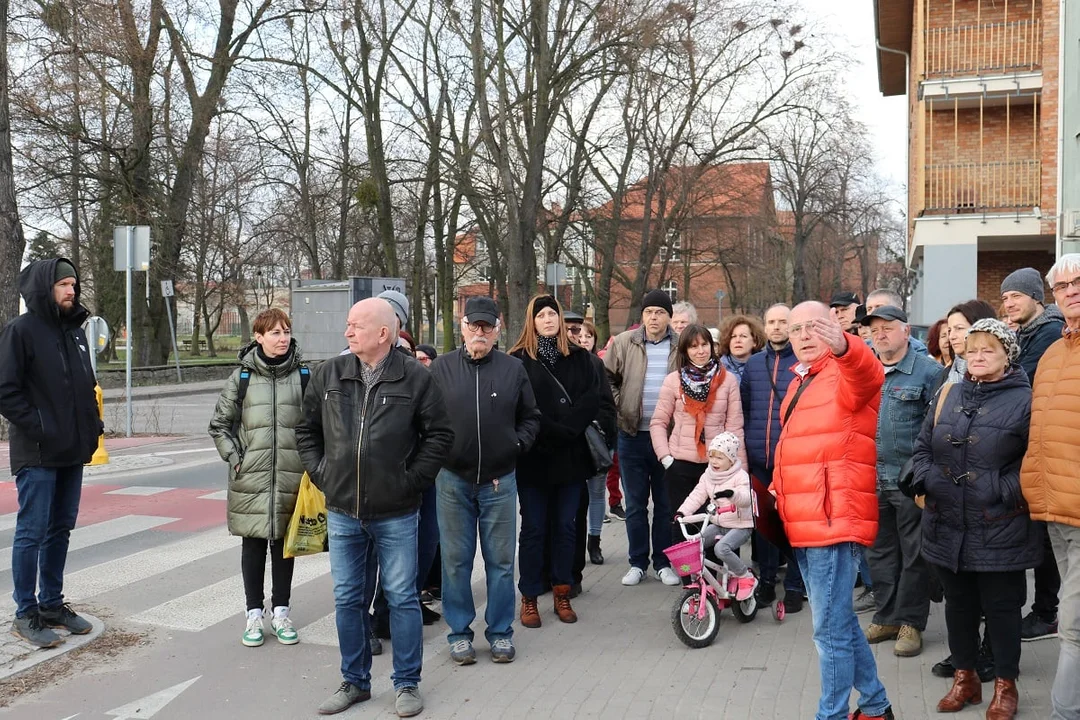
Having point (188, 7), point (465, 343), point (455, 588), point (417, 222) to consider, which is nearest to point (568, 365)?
point (465, 343)

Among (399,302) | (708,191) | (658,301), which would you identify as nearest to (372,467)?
(399,302)

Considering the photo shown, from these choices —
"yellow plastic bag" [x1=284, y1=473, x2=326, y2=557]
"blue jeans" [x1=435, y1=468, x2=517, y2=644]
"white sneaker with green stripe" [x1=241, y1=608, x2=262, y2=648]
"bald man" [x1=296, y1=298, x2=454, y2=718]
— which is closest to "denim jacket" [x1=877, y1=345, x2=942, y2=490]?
"blue jeans" [x1=435, y1=468, x2=517, y2=644]

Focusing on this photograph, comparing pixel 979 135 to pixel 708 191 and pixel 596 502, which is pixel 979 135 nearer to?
pixel 708 191

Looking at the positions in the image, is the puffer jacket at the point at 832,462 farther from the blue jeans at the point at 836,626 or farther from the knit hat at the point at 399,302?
the knit hat at the point at 399,302

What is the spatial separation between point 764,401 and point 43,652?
181 inches

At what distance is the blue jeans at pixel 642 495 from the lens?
7.43 m

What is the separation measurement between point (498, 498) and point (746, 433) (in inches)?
79.0

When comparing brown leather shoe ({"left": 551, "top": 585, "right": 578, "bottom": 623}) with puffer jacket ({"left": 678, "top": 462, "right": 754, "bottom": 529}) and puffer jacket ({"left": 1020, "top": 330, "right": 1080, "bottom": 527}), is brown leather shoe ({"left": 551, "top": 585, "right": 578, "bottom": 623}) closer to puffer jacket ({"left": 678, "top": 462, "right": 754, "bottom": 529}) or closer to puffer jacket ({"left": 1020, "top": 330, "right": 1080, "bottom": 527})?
puffer jacket ({"left": 678, "top": 462, "right": 754, "bottom": 529})

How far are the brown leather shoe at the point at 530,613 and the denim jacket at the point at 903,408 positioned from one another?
2.22 m

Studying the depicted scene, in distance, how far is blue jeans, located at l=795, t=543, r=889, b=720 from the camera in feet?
14.2

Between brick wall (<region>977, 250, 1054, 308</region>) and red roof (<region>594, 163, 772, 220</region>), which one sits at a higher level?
red roof (<region>594, 163, 772, 220</region>)

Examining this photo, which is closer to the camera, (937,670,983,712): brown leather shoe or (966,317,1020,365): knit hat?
(966,317,1020,365): knit hat

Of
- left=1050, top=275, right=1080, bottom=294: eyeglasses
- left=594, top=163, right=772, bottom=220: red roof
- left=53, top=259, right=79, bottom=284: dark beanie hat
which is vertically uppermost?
left=594, top=163, right=772, bottom=220: red roof

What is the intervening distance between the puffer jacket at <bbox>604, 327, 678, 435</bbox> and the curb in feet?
12.2
